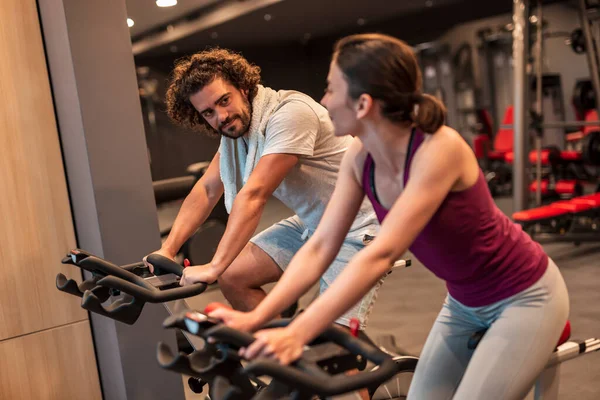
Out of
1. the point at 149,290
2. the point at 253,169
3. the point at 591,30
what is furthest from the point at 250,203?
the point at 591,30

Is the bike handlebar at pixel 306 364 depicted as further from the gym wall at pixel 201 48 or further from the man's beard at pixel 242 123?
the gym wall at pixel 201 48

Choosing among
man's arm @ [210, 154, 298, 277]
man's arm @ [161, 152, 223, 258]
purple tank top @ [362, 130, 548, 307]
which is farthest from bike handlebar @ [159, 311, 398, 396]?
man's arm @ [161, 152, 223, 258]

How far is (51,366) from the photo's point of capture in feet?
9.41

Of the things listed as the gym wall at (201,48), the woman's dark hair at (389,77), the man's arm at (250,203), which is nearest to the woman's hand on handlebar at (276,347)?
the woman's dark hair at (389,77)

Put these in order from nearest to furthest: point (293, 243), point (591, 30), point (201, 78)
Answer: point (201, 78), point (293, 243), point (591, 30)

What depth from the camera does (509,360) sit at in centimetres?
150

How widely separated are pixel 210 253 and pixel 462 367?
311cm

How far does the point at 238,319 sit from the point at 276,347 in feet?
0.64

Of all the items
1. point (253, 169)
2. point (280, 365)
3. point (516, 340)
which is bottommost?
point (516, 340)

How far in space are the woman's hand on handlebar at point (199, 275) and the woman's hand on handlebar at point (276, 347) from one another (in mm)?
747

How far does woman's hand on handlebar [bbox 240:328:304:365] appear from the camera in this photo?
47.3 inches

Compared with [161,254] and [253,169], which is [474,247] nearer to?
[253,169]

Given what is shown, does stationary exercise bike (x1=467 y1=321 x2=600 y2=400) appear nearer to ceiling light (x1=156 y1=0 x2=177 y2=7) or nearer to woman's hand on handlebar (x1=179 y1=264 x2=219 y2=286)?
woman's hand on handlebar (x1=179 y1=264 x2=219 y2=286)

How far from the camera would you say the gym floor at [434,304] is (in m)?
3.23
